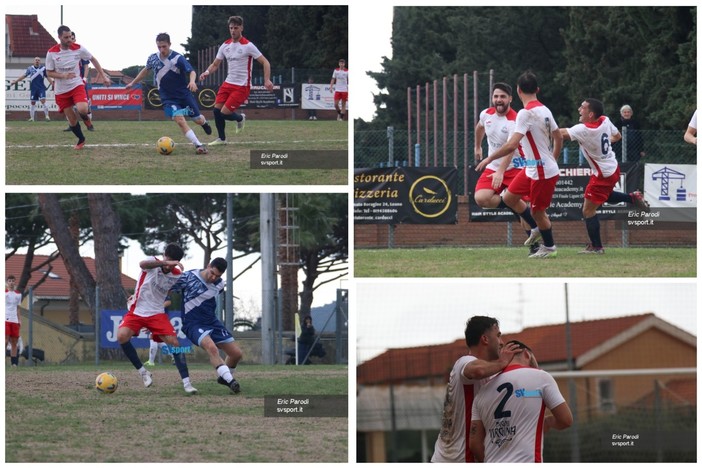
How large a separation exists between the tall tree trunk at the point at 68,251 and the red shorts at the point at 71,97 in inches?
145

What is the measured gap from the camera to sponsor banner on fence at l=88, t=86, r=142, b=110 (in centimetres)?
1927

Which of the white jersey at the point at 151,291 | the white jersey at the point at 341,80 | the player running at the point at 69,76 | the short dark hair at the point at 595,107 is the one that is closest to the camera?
the white jersey at the point at 151,291

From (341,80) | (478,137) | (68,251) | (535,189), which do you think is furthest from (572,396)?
(341,80)

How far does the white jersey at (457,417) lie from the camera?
642 cm

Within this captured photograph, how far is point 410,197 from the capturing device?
1533 centimetres

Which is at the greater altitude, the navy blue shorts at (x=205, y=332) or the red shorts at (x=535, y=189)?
the red shorts at (x=535, y=189)

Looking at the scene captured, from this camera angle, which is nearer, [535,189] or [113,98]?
[535,189]

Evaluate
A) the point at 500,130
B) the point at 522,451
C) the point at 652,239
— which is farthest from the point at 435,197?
the point at 522,451

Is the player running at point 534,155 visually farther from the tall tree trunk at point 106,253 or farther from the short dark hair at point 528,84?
the tall tree trunk at point 106,253

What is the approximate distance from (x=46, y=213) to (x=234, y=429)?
386 inches

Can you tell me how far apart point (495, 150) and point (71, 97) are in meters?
4.66

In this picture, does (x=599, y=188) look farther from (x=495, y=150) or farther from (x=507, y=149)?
(x=507, y=149)

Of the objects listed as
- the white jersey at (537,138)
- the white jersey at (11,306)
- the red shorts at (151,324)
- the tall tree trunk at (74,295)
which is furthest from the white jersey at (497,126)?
the tall tree trunk at (74,295)

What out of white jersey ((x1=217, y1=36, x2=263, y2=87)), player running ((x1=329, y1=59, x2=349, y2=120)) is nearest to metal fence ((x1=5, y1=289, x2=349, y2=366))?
white jersey ((x1=217, y1=36, x2=263, y2=87))
